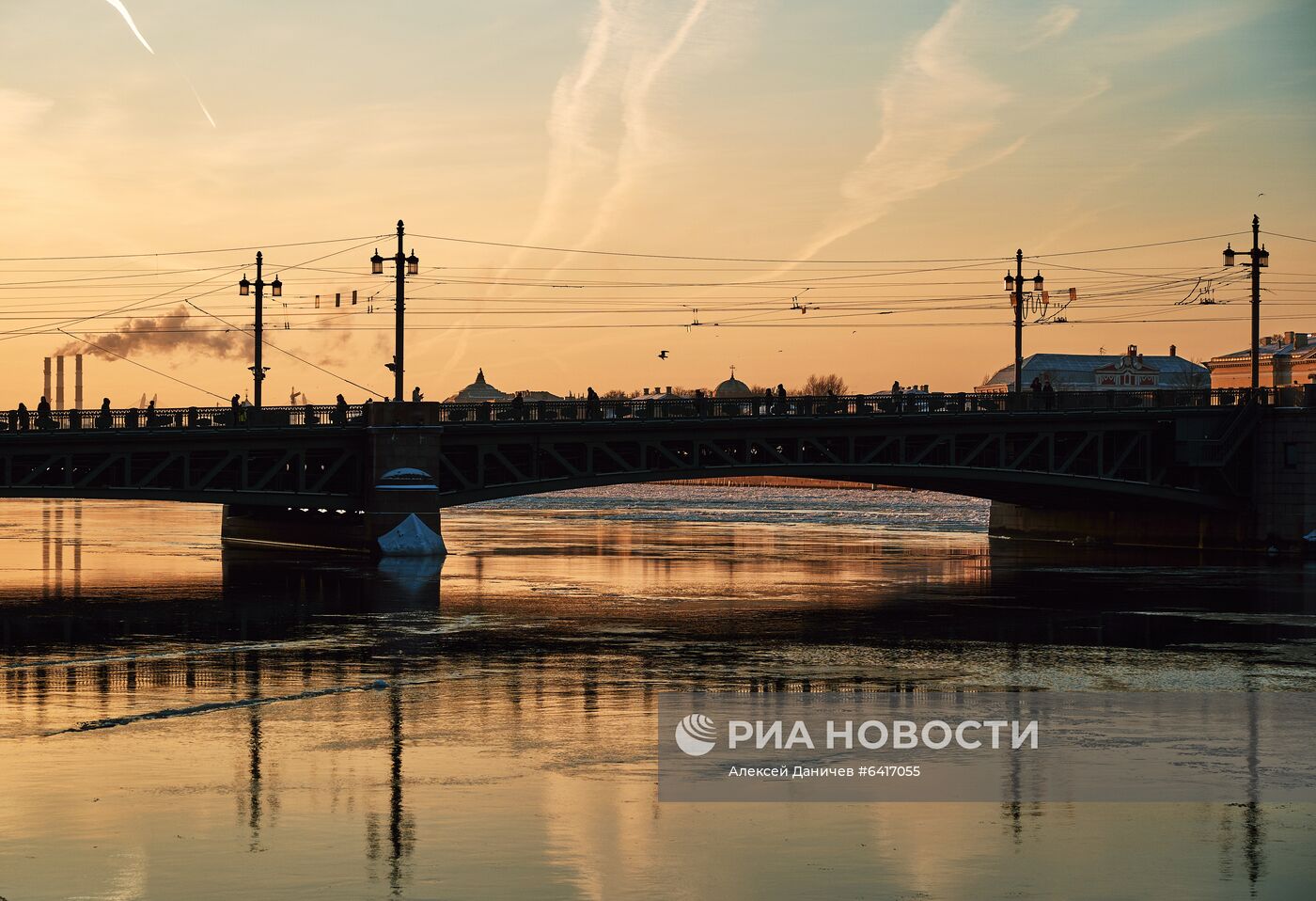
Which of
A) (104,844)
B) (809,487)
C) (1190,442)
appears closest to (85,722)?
(104,844)

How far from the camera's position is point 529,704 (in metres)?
24.1

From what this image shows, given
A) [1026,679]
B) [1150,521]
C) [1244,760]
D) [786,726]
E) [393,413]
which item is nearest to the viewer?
[1244,760]

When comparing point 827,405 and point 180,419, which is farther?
point 827,405

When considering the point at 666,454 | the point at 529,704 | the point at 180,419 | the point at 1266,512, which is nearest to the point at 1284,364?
the point at 1266,512

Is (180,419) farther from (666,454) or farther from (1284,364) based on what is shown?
(1284,364)

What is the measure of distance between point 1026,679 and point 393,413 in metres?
37.7

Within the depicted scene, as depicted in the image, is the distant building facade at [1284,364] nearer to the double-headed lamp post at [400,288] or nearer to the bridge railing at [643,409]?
the bridge railing at [643,409]

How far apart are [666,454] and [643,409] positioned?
200cm

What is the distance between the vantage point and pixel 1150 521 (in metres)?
77.0

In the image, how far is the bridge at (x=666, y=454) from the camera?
59.4m

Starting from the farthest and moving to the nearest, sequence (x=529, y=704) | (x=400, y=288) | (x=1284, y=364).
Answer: (x=1284, y=364) < (x=400, y=288) < (x=529, y=704)

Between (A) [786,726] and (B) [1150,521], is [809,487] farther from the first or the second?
(A) [786,726]

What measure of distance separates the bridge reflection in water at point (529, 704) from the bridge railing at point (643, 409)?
5.34 meters

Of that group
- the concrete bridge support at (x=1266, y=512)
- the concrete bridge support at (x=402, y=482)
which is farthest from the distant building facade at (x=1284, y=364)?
the concrete bridge support at (x=402, y=482)
